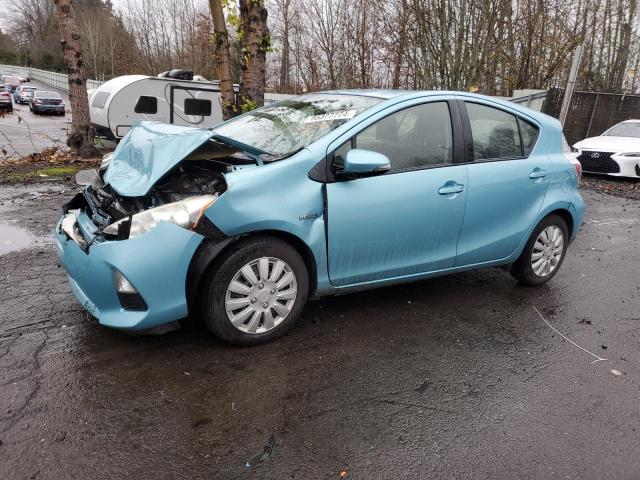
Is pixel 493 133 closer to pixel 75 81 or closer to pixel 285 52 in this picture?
pixel 75 81

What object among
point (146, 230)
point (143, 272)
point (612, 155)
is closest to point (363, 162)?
point (146, 230)

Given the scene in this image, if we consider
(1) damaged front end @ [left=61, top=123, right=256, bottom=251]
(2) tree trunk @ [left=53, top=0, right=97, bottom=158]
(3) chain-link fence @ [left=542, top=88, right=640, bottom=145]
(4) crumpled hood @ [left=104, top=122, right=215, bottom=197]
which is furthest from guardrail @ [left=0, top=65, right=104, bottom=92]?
(1) damaged front end @ [left=61, top=123, right=256, bottom=251]

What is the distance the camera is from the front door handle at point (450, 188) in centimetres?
365

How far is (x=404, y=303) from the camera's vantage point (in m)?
4.14

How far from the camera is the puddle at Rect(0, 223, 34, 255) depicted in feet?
16.2

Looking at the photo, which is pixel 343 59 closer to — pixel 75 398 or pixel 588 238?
pixel 588 238

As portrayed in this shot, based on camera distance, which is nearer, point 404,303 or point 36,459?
point 36,459

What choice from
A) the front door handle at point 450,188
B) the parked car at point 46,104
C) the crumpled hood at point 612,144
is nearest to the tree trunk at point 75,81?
the front door handle at point 450,188

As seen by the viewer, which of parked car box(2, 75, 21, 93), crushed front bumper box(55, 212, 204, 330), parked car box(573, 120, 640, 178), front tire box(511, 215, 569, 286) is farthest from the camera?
parked car box(2, 75, 21, 93)

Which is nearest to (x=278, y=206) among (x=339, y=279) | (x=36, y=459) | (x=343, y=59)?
(x=339, y=279)

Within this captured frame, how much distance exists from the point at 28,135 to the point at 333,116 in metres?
19.4

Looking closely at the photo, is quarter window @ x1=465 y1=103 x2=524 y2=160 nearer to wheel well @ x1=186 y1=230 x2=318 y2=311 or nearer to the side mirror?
the side mirror

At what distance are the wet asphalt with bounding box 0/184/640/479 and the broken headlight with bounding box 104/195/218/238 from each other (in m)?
0.80

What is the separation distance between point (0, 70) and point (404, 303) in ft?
242
